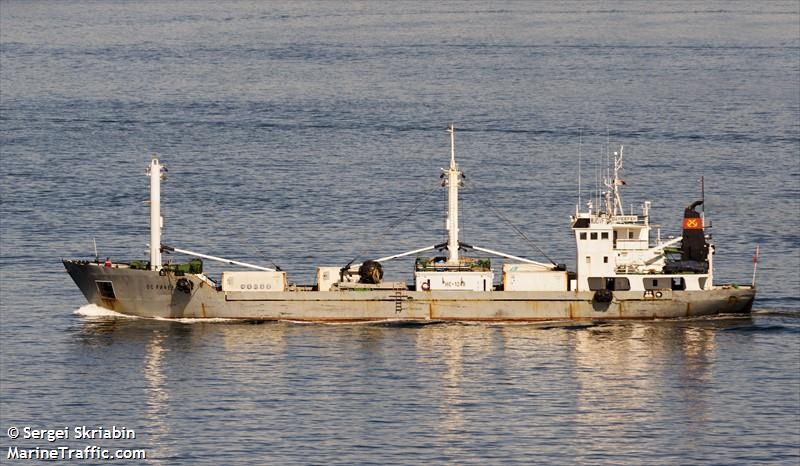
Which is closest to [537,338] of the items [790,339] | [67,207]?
[790,339]

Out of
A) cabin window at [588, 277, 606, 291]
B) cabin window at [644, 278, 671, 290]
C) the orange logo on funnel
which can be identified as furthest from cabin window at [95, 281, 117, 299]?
the orange logo on funnel

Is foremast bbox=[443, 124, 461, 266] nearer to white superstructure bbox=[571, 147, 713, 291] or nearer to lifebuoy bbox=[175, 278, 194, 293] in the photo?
white superstructure bbox=[571, 147, 713, 291]

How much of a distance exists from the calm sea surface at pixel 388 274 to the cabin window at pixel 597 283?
2.21 metres

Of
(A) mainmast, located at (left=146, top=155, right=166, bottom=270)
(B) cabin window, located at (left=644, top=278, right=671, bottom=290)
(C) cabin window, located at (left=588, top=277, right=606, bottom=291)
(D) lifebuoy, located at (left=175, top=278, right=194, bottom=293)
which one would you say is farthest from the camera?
(A) mainmast, located at (left=146, top=155, right=166, bottom=270)

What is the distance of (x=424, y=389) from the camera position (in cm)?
8594

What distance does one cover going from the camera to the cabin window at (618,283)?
100 metres

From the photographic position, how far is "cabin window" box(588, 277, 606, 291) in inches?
3942

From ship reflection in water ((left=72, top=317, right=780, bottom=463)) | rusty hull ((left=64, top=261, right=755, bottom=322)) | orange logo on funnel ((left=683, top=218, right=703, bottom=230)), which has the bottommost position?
ship reflection in water ((left=72, top=317, right=780, bottom=463))

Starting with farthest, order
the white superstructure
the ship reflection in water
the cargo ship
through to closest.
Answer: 1. the white superstructure
2. the cargo ship
3. the ship reflection in water

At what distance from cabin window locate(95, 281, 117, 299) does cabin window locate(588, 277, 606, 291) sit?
27.4 metres

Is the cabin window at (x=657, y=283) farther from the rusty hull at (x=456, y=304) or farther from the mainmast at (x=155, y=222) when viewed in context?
the mainmast at (x=155, y=222)

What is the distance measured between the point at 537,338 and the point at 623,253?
8753mm

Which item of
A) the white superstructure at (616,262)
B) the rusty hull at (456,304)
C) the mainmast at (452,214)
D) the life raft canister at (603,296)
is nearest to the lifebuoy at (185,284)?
the rusty hull at (456,304)

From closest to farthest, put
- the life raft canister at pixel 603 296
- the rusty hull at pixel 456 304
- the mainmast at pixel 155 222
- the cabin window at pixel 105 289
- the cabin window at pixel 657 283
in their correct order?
the life raft canister at pixel 603 296 → the rusty hull at pixel 456 304 → the cabin window at pixel 657 283 → the mainmast at pixel 155 222 → the cabin window at pixel 105 289
